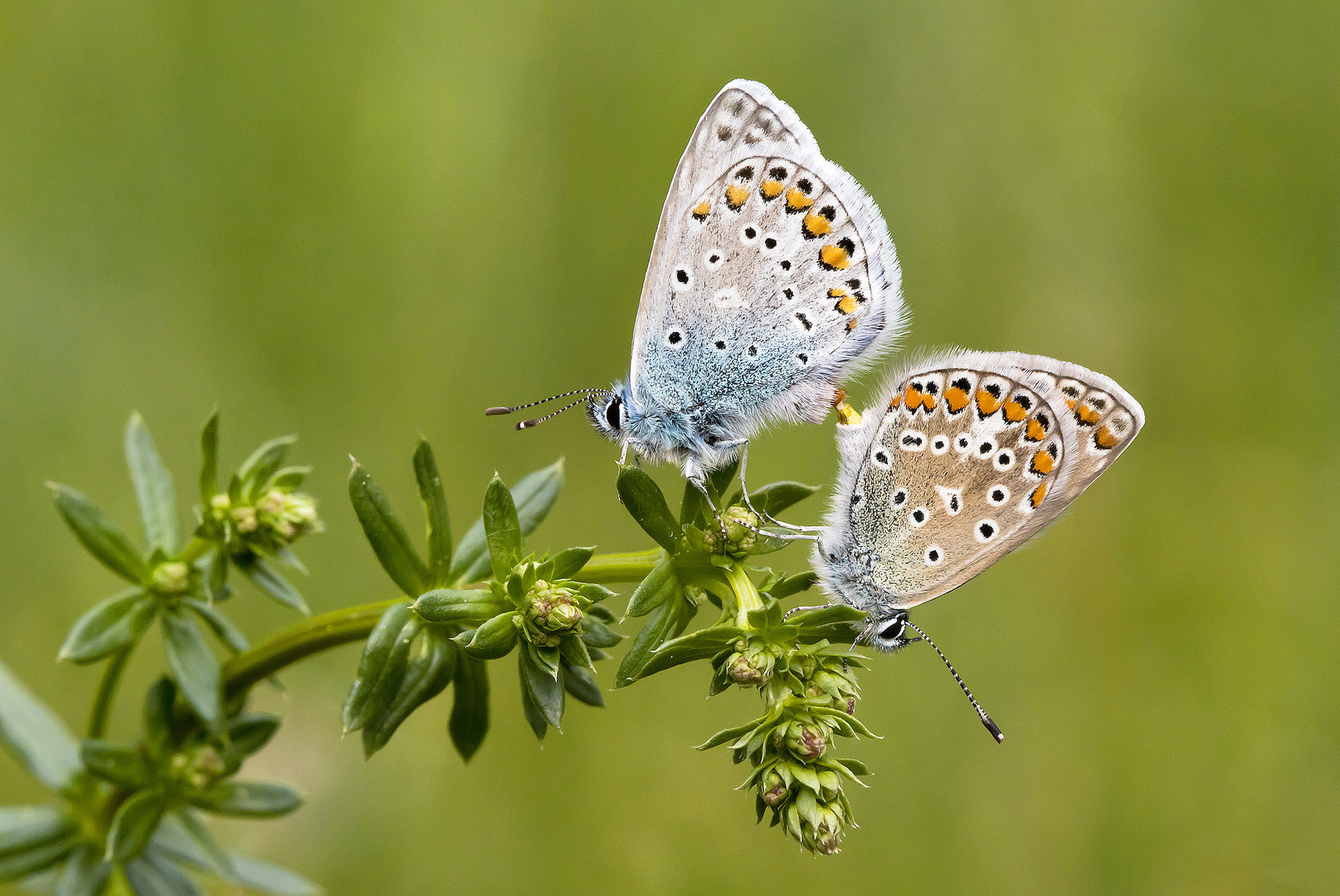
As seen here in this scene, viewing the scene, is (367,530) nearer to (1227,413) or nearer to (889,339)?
(889,339)

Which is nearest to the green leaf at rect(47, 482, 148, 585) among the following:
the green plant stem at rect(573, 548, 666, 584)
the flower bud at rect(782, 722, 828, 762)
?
the green plant stem at rect(573, 548, 666, 584)

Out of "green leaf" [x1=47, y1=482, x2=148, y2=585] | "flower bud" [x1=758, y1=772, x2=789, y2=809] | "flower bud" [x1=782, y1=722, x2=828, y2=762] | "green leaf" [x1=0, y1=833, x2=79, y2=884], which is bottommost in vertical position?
"green leaf" [x1=0, y1=833, x2=79, y2=884]

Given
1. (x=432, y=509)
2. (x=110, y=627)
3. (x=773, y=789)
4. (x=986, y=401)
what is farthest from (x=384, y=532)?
(x=986, y=401)

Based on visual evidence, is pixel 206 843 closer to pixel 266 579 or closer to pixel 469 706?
pixel 266 579

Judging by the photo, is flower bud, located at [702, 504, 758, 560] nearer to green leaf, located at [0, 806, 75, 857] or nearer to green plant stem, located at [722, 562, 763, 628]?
green plant stem, located at [722, 562, 763, 628]

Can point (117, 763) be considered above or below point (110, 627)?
below

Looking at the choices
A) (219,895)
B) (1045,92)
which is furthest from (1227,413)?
(219,895)
